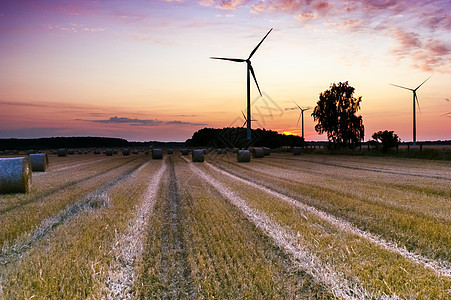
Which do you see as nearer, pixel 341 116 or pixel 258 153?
pixel 258 153

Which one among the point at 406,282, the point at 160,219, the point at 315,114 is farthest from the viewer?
the point at 315,114

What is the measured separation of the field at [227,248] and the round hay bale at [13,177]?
286 centimetres

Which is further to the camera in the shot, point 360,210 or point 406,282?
point 360,210

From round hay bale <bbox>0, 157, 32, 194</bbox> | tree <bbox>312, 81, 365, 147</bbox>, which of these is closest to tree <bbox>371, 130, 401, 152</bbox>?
tree <bbox>312, 81, 365, 147</bbox>

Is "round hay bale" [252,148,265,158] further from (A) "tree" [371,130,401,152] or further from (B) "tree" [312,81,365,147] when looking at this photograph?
(B) "tree" [312,81,365,147]

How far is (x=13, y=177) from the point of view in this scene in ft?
47.0

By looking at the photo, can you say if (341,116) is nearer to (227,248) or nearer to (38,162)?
(38,162)

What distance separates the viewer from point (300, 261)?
19.6 feet

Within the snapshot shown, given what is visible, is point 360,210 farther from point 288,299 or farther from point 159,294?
point 159,294

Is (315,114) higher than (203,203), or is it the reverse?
(315,114)

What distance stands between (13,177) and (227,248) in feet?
37.8

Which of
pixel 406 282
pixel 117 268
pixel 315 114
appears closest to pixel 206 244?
pixel 117 268

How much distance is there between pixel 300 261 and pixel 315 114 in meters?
72.1

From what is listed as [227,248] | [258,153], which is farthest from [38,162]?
[258,153]
